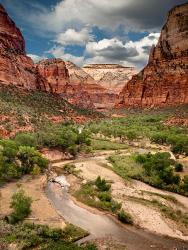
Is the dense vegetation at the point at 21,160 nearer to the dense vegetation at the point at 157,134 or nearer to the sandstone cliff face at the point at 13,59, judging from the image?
the dense vegetation at the point at 157,134

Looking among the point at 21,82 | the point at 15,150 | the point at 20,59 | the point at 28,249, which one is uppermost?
the point at 20,59

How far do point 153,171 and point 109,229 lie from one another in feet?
71.7

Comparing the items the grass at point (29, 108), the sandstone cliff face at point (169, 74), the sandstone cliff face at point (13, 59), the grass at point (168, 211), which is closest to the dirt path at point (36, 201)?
the grass at point (168, 211)

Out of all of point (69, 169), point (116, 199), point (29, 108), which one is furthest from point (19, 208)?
point (29, 108)

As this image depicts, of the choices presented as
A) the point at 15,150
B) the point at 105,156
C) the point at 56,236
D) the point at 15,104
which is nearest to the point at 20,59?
the point at 15,104

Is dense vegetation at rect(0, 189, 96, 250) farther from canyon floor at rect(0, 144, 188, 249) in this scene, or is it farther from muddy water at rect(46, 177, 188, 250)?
muddy water at rect(46, 177, 188, 250)

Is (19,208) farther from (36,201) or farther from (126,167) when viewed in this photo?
(126,167)

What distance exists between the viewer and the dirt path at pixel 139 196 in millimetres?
37969

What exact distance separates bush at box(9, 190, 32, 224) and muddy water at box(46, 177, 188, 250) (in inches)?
159

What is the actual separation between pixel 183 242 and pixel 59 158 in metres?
41.7

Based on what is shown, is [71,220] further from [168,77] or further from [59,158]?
[168,77]

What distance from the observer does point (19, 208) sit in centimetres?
3759

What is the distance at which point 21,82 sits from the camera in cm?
12938

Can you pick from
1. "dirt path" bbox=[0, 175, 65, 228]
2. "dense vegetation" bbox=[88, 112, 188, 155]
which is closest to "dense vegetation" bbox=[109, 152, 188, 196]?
"dirt path" bbox=[0, 175, 65, 228]
